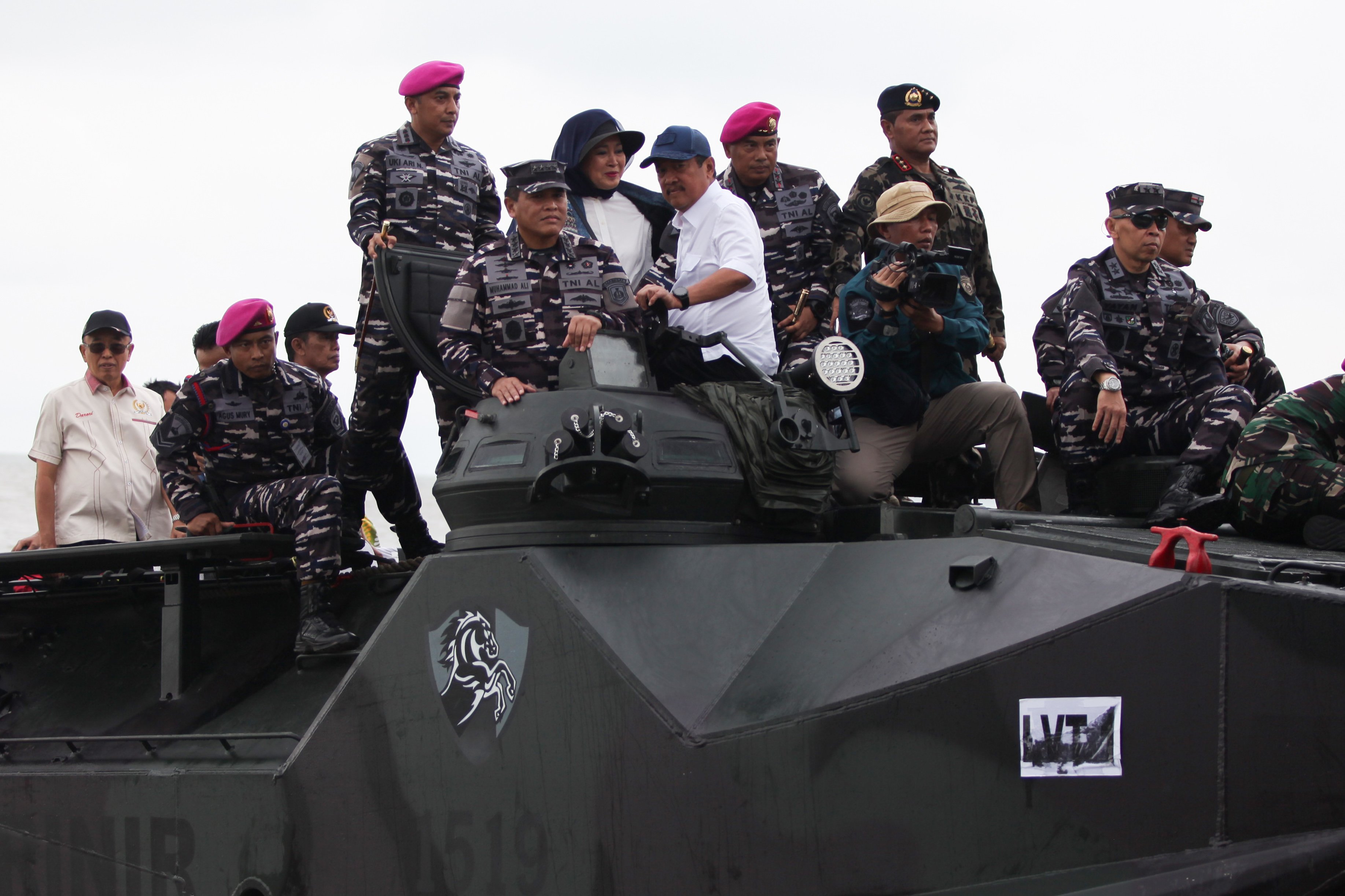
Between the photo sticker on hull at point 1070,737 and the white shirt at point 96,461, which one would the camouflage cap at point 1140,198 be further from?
the white shirt at point 96,461

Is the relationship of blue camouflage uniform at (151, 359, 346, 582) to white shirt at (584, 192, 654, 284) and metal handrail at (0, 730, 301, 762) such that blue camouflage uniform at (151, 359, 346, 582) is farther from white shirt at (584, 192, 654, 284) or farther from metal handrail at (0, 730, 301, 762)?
white shirt at (584, 192, 654, 284)

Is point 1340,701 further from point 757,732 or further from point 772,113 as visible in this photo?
point 772,113

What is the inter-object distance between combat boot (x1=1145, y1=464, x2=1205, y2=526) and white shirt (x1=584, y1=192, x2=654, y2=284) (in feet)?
7.42

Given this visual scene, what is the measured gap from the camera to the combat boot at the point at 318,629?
551 centimetres

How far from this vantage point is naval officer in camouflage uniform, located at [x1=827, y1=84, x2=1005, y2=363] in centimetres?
662

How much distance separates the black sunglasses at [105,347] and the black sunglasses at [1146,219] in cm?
504

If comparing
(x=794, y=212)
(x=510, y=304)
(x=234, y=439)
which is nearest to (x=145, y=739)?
(x=234, y=439)

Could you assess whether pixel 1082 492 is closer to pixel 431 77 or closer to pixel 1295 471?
pixel 1295 471

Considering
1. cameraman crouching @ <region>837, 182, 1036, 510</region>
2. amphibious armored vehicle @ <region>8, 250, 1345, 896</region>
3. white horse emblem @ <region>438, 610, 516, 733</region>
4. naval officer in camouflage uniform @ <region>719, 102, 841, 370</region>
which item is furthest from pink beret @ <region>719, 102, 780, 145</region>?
white horse emblem @ <region>438, 610, 516, 733</region>

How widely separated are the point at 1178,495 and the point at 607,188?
2.65 meters

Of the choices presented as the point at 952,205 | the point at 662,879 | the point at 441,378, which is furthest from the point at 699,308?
the point at 662,879

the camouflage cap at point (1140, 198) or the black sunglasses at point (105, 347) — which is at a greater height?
the camouflage cap at point (1140, 198)

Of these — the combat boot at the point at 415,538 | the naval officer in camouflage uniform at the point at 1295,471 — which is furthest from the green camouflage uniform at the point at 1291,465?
the combat boot at the point at 415,538

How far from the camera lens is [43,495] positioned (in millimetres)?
7398
